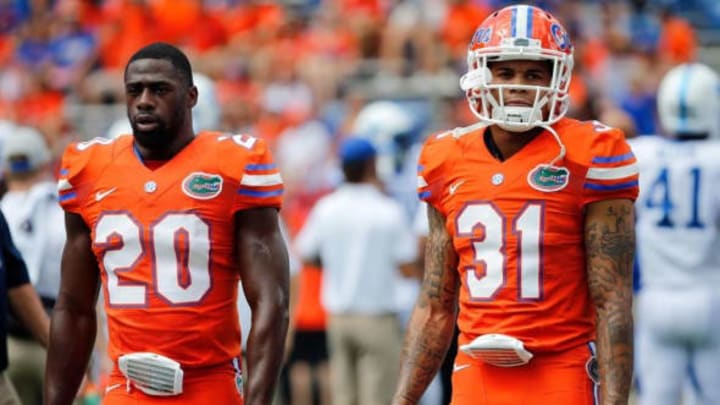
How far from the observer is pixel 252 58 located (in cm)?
1579

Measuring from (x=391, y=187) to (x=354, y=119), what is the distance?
90.8 inches

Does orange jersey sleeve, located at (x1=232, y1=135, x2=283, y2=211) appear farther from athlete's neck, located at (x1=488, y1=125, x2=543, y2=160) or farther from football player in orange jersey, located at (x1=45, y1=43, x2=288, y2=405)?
athlete's neck, located at (x1=488, y1=125, x2=543, y2=160)

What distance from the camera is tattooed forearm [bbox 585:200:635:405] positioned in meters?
5.13

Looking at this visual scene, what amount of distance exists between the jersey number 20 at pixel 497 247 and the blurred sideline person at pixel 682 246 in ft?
10.5

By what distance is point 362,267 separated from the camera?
10.3 metres

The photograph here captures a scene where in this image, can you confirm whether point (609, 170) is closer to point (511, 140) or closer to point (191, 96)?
point (511, 140)

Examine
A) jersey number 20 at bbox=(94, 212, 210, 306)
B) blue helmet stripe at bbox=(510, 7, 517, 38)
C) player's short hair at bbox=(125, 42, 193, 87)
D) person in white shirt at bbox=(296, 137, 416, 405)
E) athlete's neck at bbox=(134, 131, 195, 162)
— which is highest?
blue helmet stripe at bbox=(510, 7, 517, 38)

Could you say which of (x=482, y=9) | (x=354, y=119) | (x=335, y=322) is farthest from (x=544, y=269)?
(x=482, y=9)

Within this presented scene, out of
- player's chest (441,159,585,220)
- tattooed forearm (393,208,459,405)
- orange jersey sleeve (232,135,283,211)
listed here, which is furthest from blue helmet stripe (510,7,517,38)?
orange jersey sleeve (232,135,283,211)

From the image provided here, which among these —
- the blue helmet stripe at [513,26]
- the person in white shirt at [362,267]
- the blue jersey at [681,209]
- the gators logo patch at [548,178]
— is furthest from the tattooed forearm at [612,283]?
the person in white shirt at [362,267]

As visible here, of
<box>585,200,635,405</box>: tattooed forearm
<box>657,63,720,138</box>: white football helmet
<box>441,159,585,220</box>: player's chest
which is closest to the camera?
<box>585,200,635,405</box>: tattooed forearm

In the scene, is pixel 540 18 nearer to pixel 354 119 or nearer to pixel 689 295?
pixel 689 295

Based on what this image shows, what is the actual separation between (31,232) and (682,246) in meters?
3.39

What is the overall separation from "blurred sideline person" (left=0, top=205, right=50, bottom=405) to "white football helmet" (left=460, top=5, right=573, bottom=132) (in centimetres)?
228
